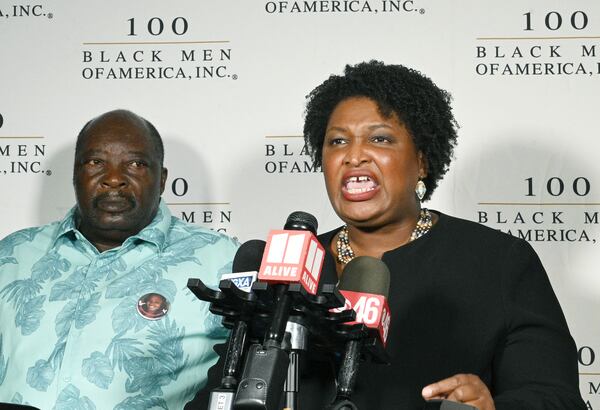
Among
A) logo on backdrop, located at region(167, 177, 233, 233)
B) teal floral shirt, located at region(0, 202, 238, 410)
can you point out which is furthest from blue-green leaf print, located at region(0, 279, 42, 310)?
logo on backdrop, located at region(167, 177, 233, 233)

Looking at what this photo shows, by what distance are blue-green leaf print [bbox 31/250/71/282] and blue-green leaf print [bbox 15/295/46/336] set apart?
0.06 metres

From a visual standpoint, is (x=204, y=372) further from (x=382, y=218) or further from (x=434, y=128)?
(x=434, y=128)

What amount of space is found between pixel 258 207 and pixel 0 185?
0.76 m

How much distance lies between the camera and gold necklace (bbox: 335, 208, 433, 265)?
2057mm

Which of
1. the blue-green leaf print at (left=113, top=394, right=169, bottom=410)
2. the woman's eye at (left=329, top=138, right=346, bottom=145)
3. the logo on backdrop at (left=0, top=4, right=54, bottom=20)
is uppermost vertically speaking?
the logo on backdrop at (left=0, top=4, right=54, bottom=20)

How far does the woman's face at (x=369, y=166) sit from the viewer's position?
1979 mm

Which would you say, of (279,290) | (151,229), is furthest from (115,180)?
(279,290)

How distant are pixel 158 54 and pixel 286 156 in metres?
0.48

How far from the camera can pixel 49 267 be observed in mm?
2350

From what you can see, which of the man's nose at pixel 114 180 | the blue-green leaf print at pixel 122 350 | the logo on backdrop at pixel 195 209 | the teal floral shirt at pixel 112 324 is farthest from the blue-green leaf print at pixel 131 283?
the logo on backdrop at pixel 195 209

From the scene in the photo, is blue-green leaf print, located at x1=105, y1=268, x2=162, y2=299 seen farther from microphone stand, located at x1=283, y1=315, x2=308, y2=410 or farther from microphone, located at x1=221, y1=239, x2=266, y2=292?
microphone stand, located at x1=283, y1=315, x2=308, y2=410

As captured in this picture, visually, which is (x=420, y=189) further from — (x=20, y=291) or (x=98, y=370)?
(x=20, y=291)

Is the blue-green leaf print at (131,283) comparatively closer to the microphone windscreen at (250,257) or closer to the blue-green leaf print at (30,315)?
the blue-green leaf print at (30,315)

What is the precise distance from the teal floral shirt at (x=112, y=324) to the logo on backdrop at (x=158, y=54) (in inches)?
27.7
